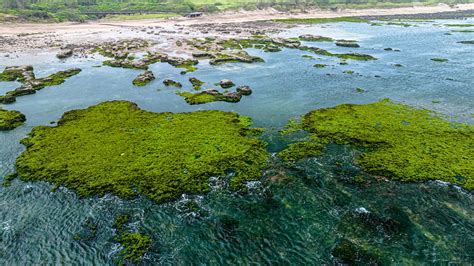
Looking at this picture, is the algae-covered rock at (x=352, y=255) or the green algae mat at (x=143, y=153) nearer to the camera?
the algae-covered rock at (x=352, y=255)

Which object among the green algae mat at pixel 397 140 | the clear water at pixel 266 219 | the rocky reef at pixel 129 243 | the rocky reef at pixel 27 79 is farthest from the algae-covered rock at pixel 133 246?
the rocky reef at pixel 27 79

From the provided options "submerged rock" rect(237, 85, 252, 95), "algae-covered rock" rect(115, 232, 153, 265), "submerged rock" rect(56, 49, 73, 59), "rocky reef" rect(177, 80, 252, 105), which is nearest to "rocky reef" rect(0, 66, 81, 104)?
"submerged rock" rect(56, 49, 73, 59)

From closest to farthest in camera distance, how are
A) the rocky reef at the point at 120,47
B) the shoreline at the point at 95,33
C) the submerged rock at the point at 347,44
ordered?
the rocky reef at the point at 120,47 → the submerged rock at the point at 347,44 → the shoreline at the point at 95,33

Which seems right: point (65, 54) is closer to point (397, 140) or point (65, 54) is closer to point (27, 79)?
point (27, 79)

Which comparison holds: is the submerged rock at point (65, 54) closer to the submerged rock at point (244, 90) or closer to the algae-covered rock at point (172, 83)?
the algae-covered rock at point (172, 83)

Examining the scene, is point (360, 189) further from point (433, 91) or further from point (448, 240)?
point (433, 91)
